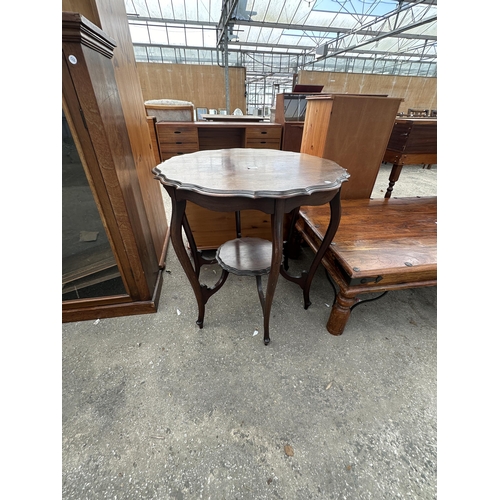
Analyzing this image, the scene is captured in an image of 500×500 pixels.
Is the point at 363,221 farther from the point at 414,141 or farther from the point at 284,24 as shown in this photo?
the point at 284,24

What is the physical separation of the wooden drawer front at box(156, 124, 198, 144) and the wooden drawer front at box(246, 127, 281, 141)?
0.43m

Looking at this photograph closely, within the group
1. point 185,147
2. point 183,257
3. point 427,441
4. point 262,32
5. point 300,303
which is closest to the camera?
point 427,441

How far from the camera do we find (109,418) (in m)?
1.01

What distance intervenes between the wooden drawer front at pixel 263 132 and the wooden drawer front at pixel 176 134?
1.40ft

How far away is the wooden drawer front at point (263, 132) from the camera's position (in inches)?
74.9

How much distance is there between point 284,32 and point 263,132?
9.80m

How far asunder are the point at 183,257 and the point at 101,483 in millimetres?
864

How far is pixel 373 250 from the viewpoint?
4.35ft

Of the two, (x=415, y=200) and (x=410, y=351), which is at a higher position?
(x=415, y=200)

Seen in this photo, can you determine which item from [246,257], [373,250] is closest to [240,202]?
[246,257]

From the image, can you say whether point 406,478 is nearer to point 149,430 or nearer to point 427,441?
point 427,441

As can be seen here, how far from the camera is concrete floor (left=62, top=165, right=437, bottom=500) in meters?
0.86

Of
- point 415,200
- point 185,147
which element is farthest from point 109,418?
point 415,200

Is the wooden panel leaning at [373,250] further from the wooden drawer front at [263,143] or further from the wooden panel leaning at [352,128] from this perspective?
the wooden drawer front at [263,143]
